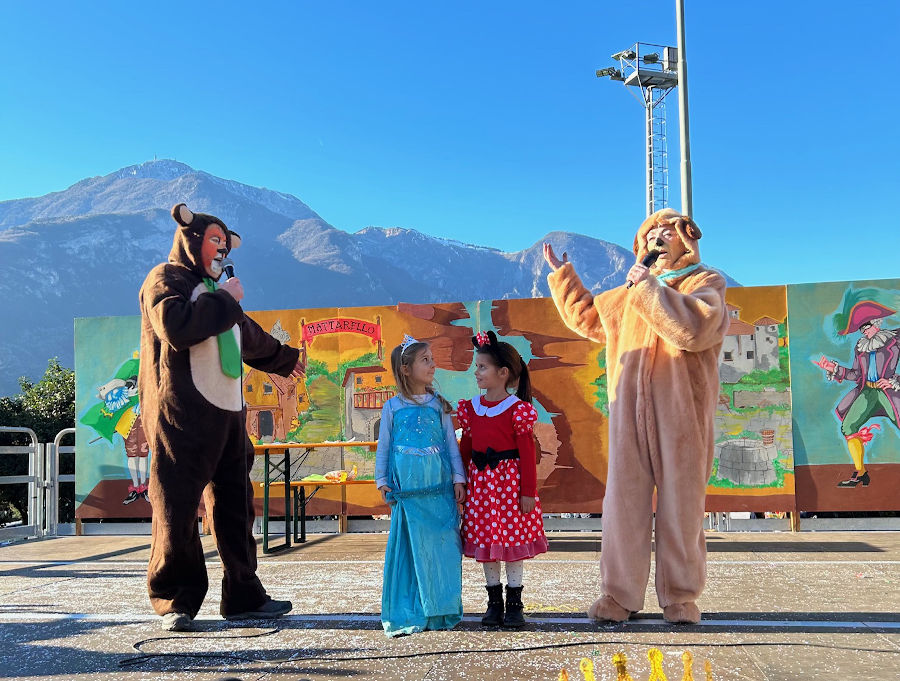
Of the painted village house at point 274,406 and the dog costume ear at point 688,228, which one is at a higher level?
the dog costume ear at point 688,228

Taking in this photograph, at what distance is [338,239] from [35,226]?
205 ft

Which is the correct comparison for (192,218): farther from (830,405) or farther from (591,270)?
(591,270)

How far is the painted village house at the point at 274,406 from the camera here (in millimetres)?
8406

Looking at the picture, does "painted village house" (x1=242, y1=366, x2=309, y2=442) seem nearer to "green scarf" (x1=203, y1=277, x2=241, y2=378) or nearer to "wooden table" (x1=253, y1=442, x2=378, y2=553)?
"wooden table" (x1=253, y1=442, x2=378, y2=553)

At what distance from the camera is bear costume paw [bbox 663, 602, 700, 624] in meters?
3.76

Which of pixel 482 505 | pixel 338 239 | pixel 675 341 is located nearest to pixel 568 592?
pixel 482 505

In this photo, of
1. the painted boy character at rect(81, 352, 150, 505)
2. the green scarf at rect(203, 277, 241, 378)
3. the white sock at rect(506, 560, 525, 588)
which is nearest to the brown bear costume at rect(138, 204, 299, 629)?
the green scarf at rect(203, 277, 241, 378)

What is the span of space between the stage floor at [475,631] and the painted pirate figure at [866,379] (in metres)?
1.56

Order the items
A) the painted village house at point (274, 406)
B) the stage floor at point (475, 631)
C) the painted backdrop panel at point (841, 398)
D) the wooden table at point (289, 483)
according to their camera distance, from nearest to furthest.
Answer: the stage floor at point (475, 631) < the wooden table at point (289, 483) < the painted backdrop panel at point (841, 398) < the painted village house at point (274, 406)

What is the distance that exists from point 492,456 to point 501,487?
160 millimetres

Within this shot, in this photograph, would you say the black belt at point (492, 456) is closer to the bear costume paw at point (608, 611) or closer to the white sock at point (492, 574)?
the white sock at point (492, 574)

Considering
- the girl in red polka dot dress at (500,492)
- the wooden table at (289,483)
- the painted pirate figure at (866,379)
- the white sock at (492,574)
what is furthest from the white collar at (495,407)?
the painted pirate figure at (866,379)

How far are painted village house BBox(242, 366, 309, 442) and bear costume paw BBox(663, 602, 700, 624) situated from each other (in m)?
5.30

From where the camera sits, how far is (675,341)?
3701 millimetres
